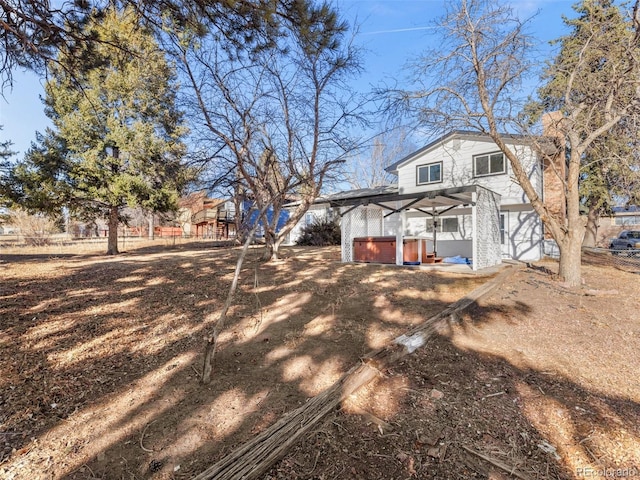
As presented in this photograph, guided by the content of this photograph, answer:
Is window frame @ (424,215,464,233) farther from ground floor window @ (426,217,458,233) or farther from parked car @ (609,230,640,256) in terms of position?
parked car @ (609,230,640,256)

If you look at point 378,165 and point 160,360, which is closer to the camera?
point 160,360

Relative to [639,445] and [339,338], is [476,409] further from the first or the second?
[339,338]

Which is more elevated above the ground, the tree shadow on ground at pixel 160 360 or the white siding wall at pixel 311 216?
the white siding wall at pixel 311 216

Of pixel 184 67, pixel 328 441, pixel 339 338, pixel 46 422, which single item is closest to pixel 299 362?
pixel 339 338

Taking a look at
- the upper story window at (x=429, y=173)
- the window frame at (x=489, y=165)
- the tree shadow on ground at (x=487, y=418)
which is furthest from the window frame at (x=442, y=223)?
the tree shadow on ground at (x=487, y=418)

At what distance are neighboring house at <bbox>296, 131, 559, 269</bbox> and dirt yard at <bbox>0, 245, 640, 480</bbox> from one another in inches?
180

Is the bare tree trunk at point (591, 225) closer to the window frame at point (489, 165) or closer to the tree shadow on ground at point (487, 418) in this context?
the window frame at point (489, 165)

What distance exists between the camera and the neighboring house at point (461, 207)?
1025 centimetres

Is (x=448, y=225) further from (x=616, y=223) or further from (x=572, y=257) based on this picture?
(x=616, y=223)

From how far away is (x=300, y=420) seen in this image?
7.89ft

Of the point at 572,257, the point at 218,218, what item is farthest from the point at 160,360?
the point at 218,218

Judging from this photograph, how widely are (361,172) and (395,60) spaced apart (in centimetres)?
2266

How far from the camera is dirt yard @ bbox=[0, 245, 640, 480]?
84.6 inches

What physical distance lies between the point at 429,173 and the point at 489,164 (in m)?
2.62
